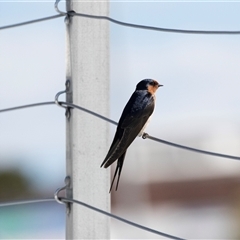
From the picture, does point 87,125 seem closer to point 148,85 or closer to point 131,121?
point 131,121

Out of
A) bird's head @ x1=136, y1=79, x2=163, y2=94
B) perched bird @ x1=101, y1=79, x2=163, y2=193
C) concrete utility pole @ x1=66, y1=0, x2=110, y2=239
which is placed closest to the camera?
concrete utility pole @ x1=66, y1=0, x2=110, y2=239

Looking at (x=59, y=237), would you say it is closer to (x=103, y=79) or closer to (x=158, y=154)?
(x=158, y=154)

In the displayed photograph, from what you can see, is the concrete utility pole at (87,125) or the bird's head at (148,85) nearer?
the concrete utility pole at (87,125)

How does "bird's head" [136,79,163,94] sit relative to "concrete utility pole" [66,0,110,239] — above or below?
above

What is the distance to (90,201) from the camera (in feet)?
5.18

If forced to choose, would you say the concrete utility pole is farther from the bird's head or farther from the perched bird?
the bird's head

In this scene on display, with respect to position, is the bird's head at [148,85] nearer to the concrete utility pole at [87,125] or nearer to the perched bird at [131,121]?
the perched bird at [131,121]

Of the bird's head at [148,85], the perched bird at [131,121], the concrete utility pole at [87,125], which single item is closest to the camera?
the concrete utility pole at [87,125]

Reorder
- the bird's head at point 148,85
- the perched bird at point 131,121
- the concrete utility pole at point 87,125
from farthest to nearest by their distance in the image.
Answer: the bird's head at point 148,85, the perched bird at point 131,121, the concrete utility pole at point 87,125

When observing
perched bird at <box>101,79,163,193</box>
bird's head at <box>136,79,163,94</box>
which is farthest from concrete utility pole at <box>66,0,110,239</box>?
bird's head at <box>136,79,163,94</box>

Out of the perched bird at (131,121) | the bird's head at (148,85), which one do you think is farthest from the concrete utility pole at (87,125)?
the bird's head at (148,85)

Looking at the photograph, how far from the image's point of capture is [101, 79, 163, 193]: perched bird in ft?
5.54

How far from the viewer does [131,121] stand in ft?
6.37

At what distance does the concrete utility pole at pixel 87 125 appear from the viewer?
157 centimetres
